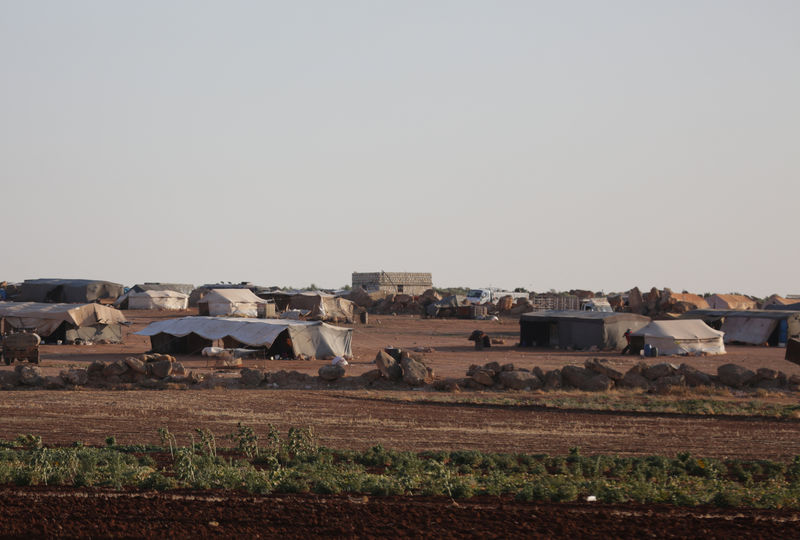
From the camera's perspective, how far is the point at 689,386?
28344 millimetres

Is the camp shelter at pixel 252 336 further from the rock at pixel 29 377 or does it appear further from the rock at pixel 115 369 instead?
the rock at pixel 29 377

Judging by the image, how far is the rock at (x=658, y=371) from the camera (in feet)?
94.3

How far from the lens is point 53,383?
1104 inches

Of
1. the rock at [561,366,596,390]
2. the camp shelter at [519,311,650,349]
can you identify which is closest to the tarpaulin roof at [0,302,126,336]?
the camp shelter at [519,311,650,349]

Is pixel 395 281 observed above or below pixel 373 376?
above

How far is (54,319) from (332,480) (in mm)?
34385

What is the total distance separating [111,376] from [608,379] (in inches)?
591

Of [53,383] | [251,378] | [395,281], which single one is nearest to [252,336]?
[251,378]

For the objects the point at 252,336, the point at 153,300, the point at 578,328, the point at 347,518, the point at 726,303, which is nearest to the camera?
the point at 347,518

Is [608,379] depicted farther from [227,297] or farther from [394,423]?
[227,297]

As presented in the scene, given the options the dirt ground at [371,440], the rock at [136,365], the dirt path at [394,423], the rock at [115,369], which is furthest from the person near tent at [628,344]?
the rock at [115,369]

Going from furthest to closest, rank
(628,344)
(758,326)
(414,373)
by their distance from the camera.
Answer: (758,326), (628,344), (414,373)

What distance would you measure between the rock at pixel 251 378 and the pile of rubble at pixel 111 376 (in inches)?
54.9

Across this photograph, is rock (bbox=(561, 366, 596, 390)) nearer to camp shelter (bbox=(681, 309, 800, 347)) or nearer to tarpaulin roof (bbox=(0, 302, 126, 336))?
camp shelter (bbox=(681, 309, 800, 347))
